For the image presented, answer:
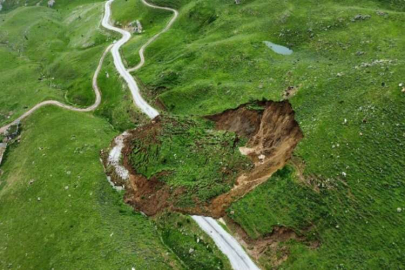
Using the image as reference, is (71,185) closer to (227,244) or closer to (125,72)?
(227,244)

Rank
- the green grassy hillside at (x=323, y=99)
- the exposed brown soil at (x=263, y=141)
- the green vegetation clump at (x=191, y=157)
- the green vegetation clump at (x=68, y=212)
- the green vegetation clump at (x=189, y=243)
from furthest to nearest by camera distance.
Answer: the green vegetation clump at (x=191, y=157), the exposed brown soil at (x=263, y=141), the green vegetation clump at (x=68, y=212), the green vegetation clump at (x=189, y=243), the green grassy hillside at (x=323, y=99)

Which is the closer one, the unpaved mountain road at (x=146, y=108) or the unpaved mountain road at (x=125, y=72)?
the unpaved mountain road at (x=146, y=108)

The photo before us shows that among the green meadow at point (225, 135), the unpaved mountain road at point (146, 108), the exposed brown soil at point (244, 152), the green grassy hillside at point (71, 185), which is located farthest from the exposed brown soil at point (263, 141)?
the green grassy hillside at point (71, 185)

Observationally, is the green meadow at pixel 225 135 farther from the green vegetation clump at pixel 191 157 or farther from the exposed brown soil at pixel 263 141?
the green vegetation clump at pixel 191 157

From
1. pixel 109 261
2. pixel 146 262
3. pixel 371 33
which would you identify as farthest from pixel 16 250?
pixel 371 33

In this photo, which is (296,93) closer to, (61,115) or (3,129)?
(61,115)

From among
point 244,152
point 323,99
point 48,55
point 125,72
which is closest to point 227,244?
point 244,152

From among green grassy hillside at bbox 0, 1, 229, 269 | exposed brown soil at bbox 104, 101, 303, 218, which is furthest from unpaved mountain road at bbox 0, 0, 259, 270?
exposed brown soil at bbox 104, 101, 303, 218
